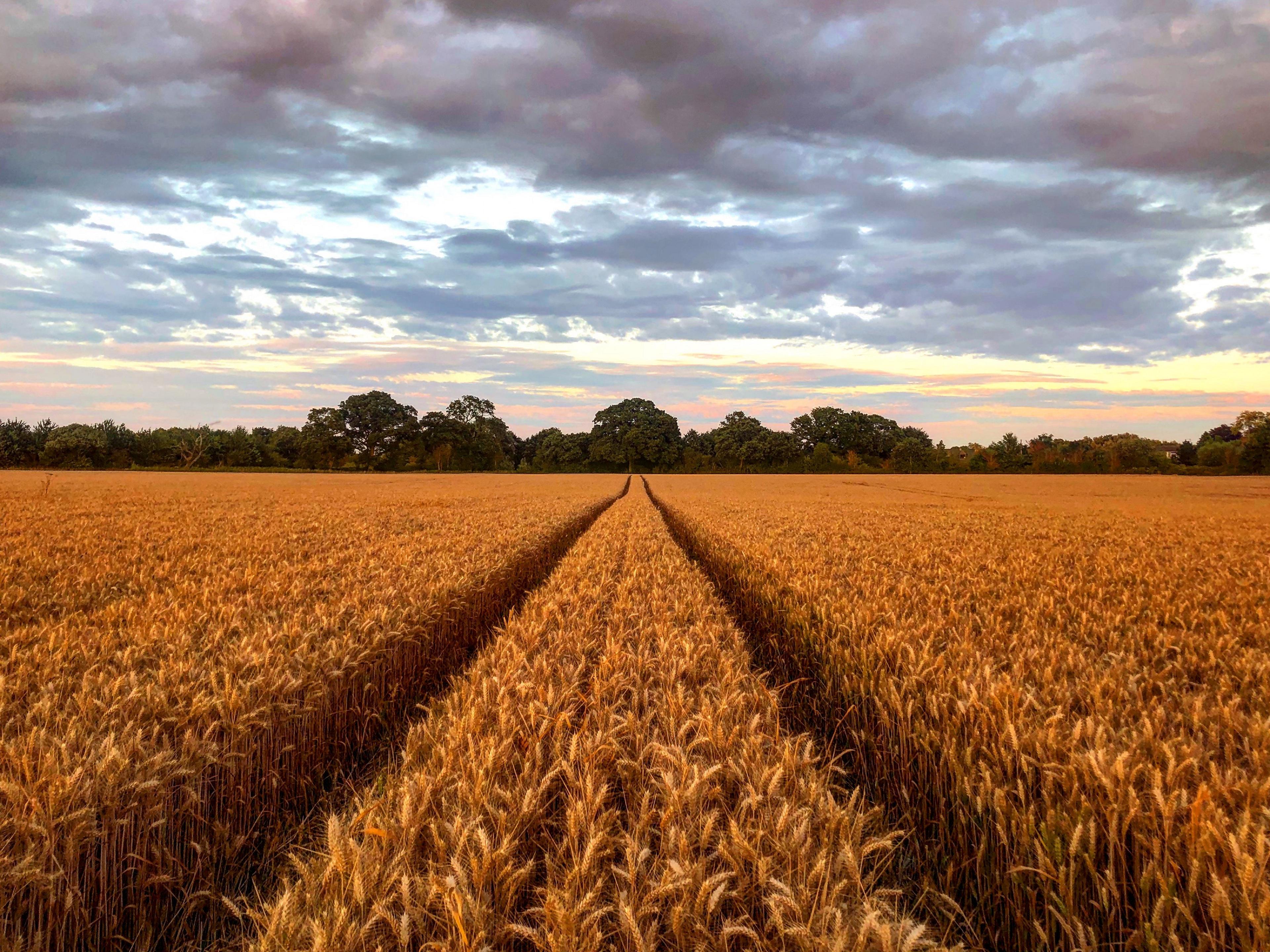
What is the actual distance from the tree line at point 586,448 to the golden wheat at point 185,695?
339 feet

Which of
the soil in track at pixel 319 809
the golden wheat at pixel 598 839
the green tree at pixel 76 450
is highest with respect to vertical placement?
the green tree at pixel 76 450

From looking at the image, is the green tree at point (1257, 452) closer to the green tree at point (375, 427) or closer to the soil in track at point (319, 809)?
the soil in track at point (319, 809)

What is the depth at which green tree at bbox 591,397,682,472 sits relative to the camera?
118125 millimetres

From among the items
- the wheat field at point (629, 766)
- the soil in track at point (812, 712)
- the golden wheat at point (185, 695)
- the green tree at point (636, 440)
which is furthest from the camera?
the green tree at point (636, 440)

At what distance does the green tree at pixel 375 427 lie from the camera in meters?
108

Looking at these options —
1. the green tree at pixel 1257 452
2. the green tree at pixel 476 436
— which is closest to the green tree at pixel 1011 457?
the green tree at pixel 1257 452

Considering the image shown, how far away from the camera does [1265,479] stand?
62.7 metres

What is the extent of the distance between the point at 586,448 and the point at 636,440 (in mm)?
13051

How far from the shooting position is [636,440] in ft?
389

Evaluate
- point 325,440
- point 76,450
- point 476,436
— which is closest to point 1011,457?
point 476,436

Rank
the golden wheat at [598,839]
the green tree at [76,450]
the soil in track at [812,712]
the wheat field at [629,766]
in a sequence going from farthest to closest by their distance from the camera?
the green tree at [76,450], the soil in track at [812,712], the wheat field at [629,766], the golden wheat at [598,839]

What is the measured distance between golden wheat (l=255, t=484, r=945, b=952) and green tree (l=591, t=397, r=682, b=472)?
11314cm

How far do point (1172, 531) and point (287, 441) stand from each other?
125916 mm

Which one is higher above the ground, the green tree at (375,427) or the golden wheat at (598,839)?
the green tree at (375,427)
